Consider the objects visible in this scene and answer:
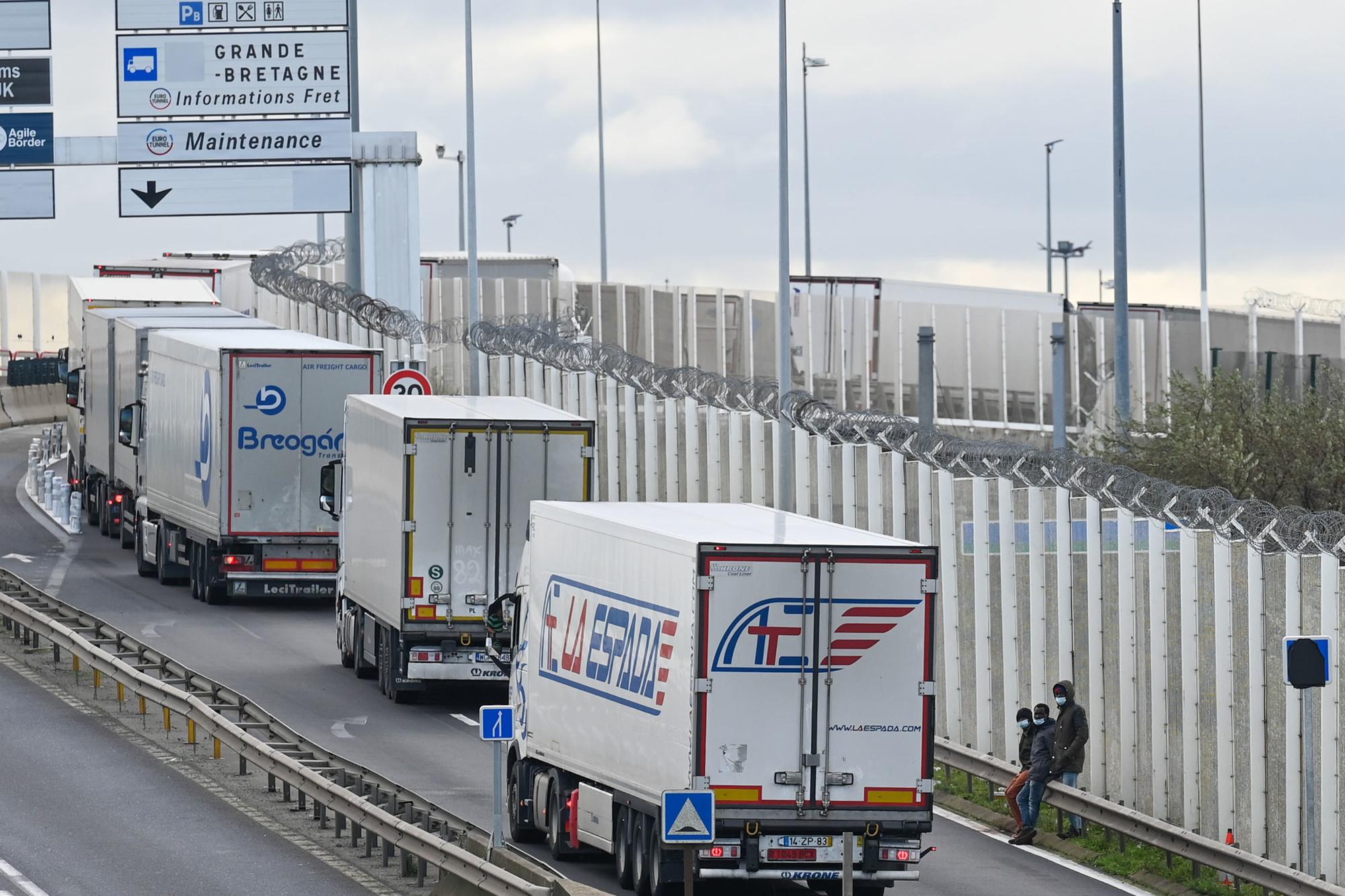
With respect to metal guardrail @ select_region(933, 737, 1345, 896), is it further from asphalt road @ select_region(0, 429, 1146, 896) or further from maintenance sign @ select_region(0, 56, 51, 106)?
maintenance sign @ select_region(0, 56, 51, 106)

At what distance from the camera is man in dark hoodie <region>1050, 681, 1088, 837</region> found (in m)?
21.0

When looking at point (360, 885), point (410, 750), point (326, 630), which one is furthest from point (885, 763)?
point (326, 630)

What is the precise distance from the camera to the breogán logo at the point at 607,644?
16.9 m

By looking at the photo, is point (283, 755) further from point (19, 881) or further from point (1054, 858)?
point (1054, 858)

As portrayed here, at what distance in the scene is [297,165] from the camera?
4053 cm

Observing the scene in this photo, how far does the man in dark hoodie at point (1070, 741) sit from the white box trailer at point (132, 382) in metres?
21.0

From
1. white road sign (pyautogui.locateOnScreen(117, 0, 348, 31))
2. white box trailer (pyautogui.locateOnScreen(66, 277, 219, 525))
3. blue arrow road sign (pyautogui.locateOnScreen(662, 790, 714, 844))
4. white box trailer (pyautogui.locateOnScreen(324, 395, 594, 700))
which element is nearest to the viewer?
blue arrow road sign (pyautogui.locateOnScreen(662, 790, 714, 844))

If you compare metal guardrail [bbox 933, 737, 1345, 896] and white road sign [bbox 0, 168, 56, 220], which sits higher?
white road sign [bbox 0, 168, 56, 220]

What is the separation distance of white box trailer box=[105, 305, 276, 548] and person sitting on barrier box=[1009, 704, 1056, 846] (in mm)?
20977

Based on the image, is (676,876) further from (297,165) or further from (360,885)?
(297,165)

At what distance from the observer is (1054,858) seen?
66.9 feet

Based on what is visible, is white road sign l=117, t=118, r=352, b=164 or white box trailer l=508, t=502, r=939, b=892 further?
white road sign l=117, t=118, r=352, b=164

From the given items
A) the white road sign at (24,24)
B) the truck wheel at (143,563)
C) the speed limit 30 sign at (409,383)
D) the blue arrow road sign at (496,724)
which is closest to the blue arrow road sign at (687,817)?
the blue arrow road sign at (496,724)

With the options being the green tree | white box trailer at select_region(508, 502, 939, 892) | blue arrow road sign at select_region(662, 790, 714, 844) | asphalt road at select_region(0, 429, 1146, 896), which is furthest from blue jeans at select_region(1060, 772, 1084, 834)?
the green tree
